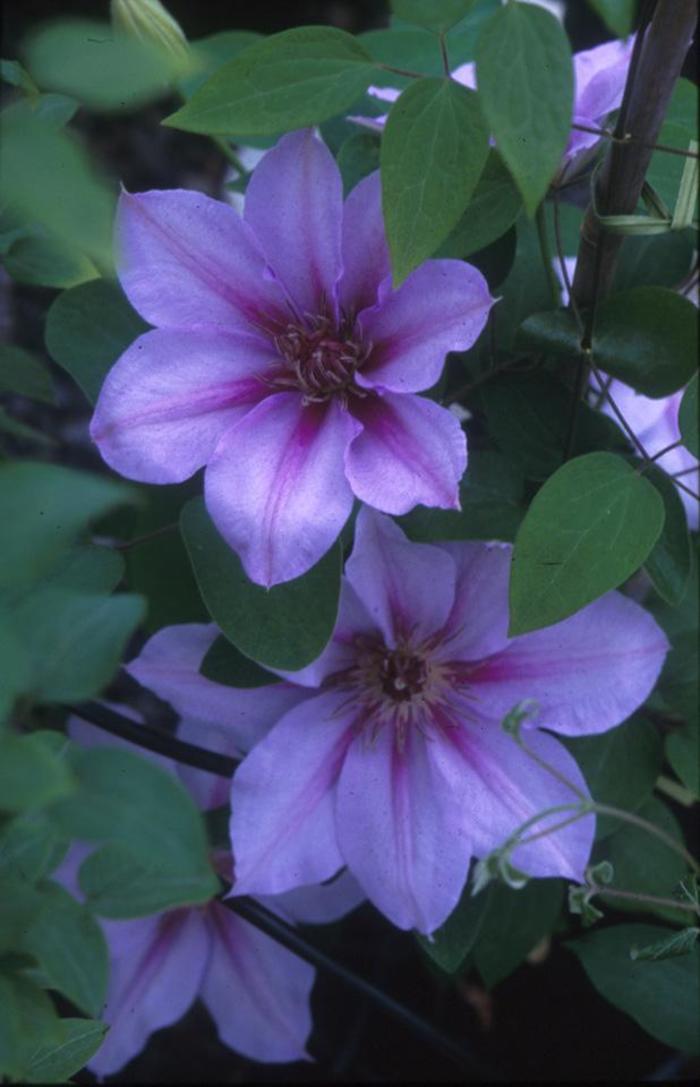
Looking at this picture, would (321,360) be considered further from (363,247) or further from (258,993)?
(258,993)

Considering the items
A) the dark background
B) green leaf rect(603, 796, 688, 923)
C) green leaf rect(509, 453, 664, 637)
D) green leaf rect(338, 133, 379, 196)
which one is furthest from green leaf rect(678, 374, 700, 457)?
the dark background

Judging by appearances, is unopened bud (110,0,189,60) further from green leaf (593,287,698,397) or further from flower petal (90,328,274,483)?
green leaf (593,287,698,397)

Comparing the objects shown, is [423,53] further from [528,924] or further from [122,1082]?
[122,1082]

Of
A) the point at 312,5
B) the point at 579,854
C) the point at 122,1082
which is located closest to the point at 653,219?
the point at 579,854

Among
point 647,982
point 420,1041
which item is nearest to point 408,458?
point 647,982

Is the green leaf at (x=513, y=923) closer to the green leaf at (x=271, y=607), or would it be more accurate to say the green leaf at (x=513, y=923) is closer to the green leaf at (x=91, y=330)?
the green leaf at (x=271, y=607)
